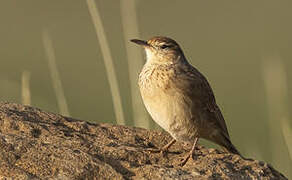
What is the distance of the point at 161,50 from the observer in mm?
8352

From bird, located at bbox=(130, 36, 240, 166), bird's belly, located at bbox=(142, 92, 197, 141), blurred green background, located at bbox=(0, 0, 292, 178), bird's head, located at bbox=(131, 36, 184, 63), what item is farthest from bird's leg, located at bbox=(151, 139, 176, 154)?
blurred green background, located at bbox=(0, 0, 292, 178)

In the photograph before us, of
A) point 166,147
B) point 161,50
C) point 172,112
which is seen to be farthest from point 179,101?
point 161,50

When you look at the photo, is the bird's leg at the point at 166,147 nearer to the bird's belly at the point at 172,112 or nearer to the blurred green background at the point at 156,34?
the bird's belly at the point at 172,112

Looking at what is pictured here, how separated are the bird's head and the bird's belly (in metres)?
0.69

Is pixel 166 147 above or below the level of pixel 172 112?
below

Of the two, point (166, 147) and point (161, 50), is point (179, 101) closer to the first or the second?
point (166, 147)

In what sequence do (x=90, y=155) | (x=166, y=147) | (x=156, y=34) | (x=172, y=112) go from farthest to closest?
(x=156, y=34) < (x=172, y=112) < (x=166, y=147) < (x=90, y=155)

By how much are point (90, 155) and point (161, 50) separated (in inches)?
96.1

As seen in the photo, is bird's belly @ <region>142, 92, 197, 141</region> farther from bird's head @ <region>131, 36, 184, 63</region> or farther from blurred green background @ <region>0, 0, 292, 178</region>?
blurred green background @ <region>0, 0, 292, 178</region>

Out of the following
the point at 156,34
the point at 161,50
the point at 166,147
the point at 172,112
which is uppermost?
the point at 161,50

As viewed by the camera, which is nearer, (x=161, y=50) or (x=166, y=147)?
(x=166, y=147)

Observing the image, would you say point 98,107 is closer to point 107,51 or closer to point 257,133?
point 257,133

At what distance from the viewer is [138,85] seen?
26.1 feet

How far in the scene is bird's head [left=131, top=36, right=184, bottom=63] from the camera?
27.0 feet
